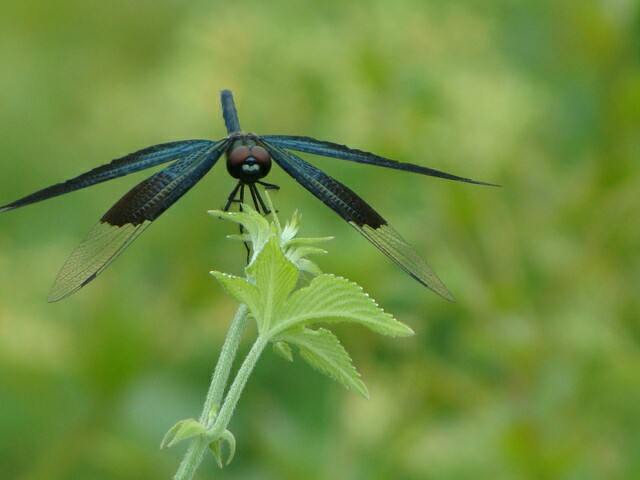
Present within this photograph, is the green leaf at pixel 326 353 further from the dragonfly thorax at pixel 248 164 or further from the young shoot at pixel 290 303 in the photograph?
the dragonfly thorax at pixel 248 164

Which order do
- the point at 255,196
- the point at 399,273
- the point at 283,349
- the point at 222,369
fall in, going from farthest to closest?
1. the point at 399,273
2. the point at 255,196
3. the point at 283,349
4. the point at 222,369

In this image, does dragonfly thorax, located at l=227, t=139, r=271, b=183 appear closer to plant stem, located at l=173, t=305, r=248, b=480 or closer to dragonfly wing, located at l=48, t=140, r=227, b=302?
dragonfly wing, located at l=48, t=140, r=227, b=302

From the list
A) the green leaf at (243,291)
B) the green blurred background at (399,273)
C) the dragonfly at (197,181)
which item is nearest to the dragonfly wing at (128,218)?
the dragonfly at (197,181)

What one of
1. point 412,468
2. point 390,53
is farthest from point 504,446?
point 390,53

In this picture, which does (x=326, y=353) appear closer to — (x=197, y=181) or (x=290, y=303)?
(x=290, y=303)

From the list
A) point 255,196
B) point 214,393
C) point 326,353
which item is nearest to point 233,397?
point 214,393
